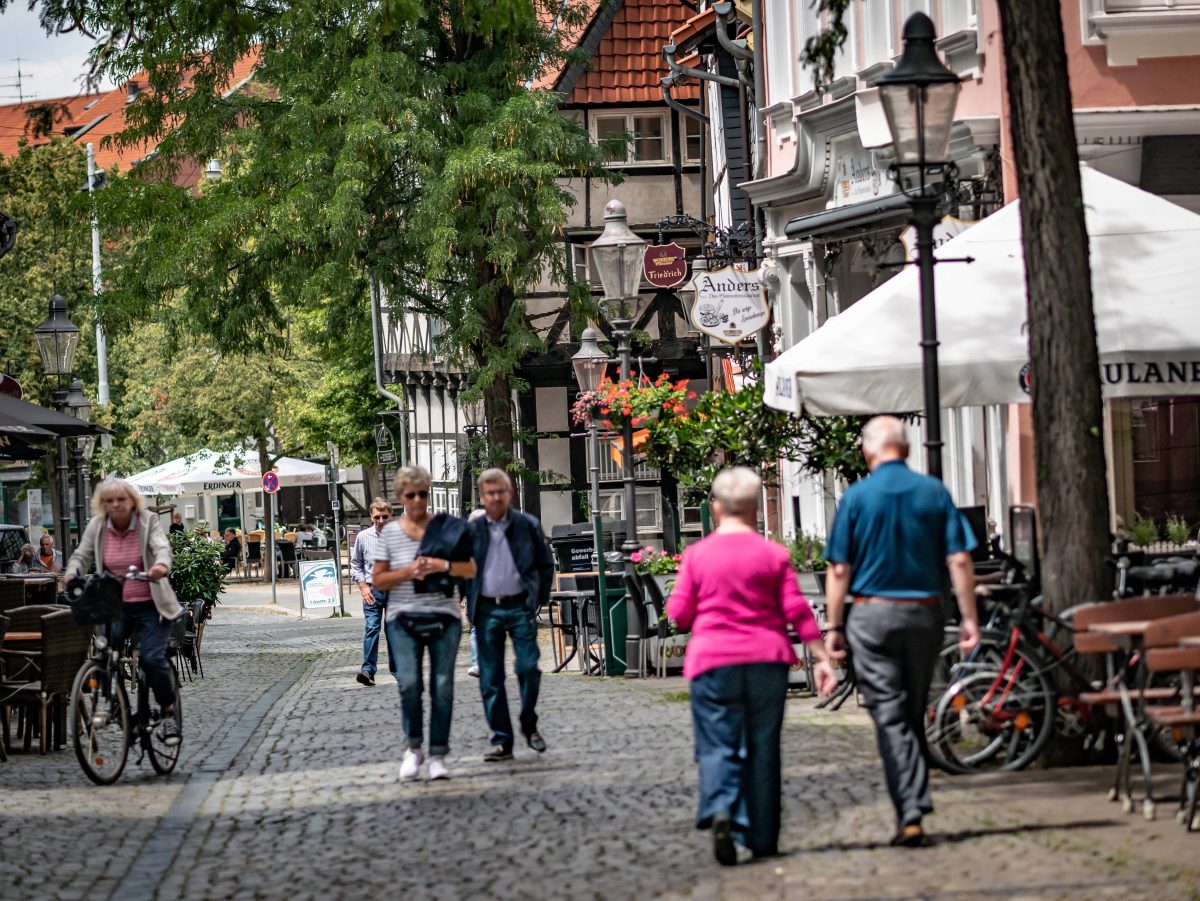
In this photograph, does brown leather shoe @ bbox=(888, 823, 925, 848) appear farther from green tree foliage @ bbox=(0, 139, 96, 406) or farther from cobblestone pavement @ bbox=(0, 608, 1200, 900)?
green tree foliage @ bbox=(0, 139, 96, 406)

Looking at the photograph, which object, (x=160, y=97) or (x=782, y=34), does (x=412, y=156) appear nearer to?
(x=160, y=97)

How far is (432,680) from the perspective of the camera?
11.8m

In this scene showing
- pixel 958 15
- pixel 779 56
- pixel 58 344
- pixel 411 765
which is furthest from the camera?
pixel 58 344

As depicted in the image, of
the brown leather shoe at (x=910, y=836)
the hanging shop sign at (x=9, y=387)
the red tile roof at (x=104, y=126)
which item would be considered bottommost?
the brown leather shoe at (x=910, y=836)

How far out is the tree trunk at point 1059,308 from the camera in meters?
10.3

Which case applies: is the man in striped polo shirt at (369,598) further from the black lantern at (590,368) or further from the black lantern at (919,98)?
the black lantern at (919,98)

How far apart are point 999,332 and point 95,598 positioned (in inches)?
218

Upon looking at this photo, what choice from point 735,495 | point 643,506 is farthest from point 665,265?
point 735,495

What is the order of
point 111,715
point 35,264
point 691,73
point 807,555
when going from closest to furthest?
point 111,715, point 807,555, point 691,73, point 35,264

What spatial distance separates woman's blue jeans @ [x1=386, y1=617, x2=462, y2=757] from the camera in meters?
11.8

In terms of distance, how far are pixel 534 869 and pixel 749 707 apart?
44.1 inches

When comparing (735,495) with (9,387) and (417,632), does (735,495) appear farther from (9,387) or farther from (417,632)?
(9,387)

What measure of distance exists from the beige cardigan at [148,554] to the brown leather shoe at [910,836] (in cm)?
571

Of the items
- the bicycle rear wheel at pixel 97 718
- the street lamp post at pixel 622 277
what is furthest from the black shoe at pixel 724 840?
the street lamp post at pixel 622 277
